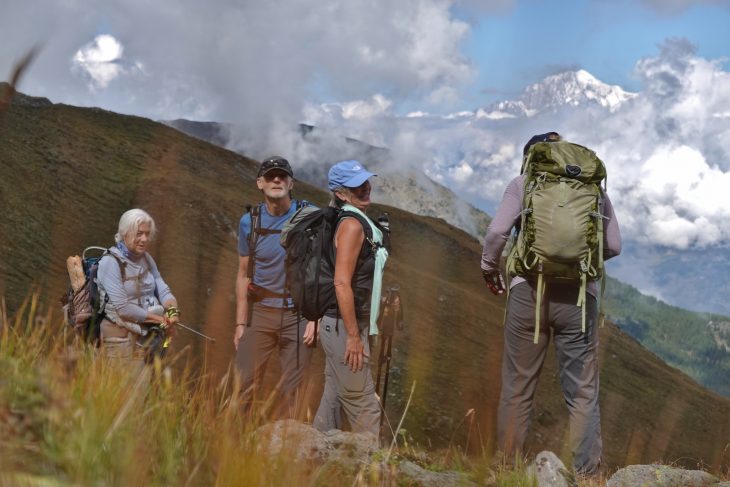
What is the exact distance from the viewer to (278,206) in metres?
6.36

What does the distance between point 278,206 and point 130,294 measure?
1226 mm

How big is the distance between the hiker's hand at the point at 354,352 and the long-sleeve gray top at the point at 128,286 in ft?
5.08

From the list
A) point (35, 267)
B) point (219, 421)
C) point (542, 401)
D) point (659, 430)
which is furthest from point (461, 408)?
point (659, 430)

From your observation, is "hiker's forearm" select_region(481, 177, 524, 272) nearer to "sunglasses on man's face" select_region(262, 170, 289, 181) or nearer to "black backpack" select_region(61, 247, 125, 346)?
"sunglasses on man's face" select_region(262, 170, 289, 181)

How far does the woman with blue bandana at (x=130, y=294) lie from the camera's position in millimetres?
5727

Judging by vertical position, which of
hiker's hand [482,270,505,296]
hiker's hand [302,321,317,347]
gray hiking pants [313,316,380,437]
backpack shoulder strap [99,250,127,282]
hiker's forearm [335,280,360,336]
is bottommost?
gray hiking pants [313,316,380,437]

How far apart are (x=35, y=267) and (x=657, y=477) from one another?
23.0m

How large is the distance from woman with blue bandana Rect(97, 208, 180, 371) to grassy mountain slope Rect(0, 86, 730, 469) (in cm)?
303

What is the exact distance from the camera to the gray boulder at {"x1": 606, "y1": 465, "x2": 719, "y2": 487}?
167 inches

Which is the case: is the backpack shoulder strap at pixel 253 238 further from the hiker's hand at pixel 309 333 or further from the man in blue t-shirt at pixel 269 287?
the hiker's hand at pixel 309 333

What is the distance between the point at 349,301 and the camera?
502 centimetres

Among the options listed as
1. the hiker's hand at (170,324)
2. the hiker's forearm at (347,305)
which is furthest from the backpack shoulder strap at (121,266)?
the hiker's forearm at (347,305)

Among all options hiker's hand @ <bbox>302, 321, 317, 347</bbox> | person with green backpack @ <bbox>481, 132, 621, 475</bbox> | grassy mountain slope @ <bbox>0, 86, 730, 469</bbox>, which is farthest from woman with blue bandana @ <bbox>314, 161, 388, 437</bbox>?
grassy mountain slope @ <bbox>0, 86, 730, 469</bbox>

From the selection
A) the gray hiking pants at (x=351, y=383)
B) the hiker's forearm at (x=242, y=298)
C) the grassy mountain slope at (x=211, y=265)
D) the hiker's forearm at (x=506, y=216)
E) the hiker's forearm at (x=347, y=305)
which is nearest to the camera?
the hiker's forearm at (x=347, y=305)
